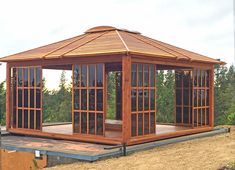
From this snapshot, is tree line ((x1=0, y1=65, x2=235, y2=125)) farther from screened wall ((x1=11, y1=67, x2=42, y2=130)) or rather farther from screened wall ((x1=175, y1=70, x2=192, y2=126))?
screened wall ((x1=11, y1=67, x2=42, y2=130))

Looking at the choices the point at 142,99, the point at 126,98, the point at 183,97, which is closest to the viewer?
the point at 126,98

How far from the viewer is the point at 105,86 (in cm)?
1152

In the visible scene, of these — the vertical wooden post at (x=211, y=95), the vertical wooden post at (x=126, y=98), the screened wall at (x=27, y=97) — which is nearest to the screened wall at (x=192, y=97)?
the vertical wooden post at (x=211, y=95)

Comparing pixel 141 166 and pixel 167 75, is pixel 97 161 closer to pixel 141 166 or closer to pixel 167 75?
pixel 141 166

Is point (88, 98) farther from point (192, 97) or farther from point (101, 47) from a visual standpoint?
point (192, 97)

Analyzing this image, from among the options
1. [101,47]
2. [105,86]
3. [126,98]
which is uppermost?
[101,47]

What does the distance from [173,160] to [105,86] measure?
3.38 m

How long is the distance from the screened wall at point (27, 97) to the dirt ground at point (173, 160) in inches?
166

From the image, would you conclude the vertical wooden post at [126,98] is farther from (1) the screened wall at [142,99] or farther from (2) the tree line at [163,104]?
(2) the tree line at [163,104]

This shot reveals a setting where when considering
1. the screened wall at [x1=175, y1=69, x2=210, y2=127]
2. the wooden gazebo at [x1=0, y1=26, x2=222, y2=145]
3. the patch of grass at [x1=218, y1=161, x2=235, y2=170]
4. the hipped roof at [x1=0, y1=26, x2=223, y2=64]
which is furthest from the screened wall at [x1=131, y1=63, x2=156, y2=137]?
the patch of grass at [x1=218, y1=161, x2=235, y2=170]

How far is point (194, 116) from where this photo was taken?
576 inches

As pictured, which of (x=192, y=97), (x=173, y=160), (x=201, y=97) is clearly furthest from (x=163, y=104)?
(x=173, y=160)

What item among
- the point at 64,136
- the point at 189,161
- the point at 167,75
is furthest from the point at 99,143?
the point at 167,75

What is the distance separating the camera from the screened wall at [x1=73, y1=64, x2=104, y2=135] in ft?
37.8
